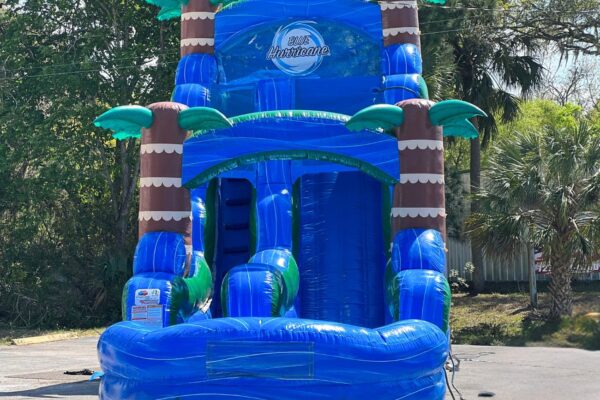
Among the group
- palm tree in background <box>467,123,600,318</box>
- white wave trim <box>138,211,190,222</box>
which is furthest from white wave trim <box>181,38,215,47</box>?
palm tree in background <box>467,123,600,318</box>

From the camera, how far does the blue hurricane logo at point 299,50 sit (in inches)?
430

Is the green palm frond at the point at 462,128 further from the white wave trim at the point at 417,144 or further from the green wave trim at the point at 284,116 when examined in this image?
the green wave trim at the point at 284,116

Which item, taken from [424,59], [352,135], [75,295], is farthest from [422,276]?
[75,295]

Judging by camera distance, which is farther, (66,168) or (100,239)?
(100,239)

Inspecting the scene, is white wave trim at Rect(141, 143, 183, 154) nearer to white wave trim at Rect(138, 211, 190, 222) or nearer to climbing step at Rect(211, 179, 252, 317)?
white wave trim at Rect(138, 211, 190, 222)

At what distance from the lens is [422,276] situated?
8.17 m

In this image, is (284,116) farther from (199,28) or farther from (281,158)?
(199,28)

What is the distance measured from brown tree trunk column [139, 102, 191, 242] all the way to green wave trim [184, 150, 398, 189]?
0.18m

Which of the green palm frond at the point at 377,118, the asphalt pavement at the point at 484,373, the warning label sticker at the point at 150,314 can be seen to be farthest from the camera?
the asphalt pavement at the point at 484,373

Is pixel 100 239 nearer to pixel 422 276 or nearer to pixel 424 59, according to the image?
pixel 424 59

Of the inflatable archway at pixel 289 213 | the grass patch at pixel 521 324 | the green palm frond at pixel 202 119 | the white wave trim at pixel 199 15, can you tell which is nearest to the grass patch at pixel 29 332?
the grass patch at pixel 521 324

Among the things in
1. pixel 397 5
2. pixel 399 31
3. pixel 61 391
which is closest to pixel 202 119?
pixel 399 31

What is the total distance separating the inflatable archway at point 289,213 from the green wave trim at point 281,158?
20mm

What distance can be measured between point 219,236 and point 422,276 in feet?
11.9
